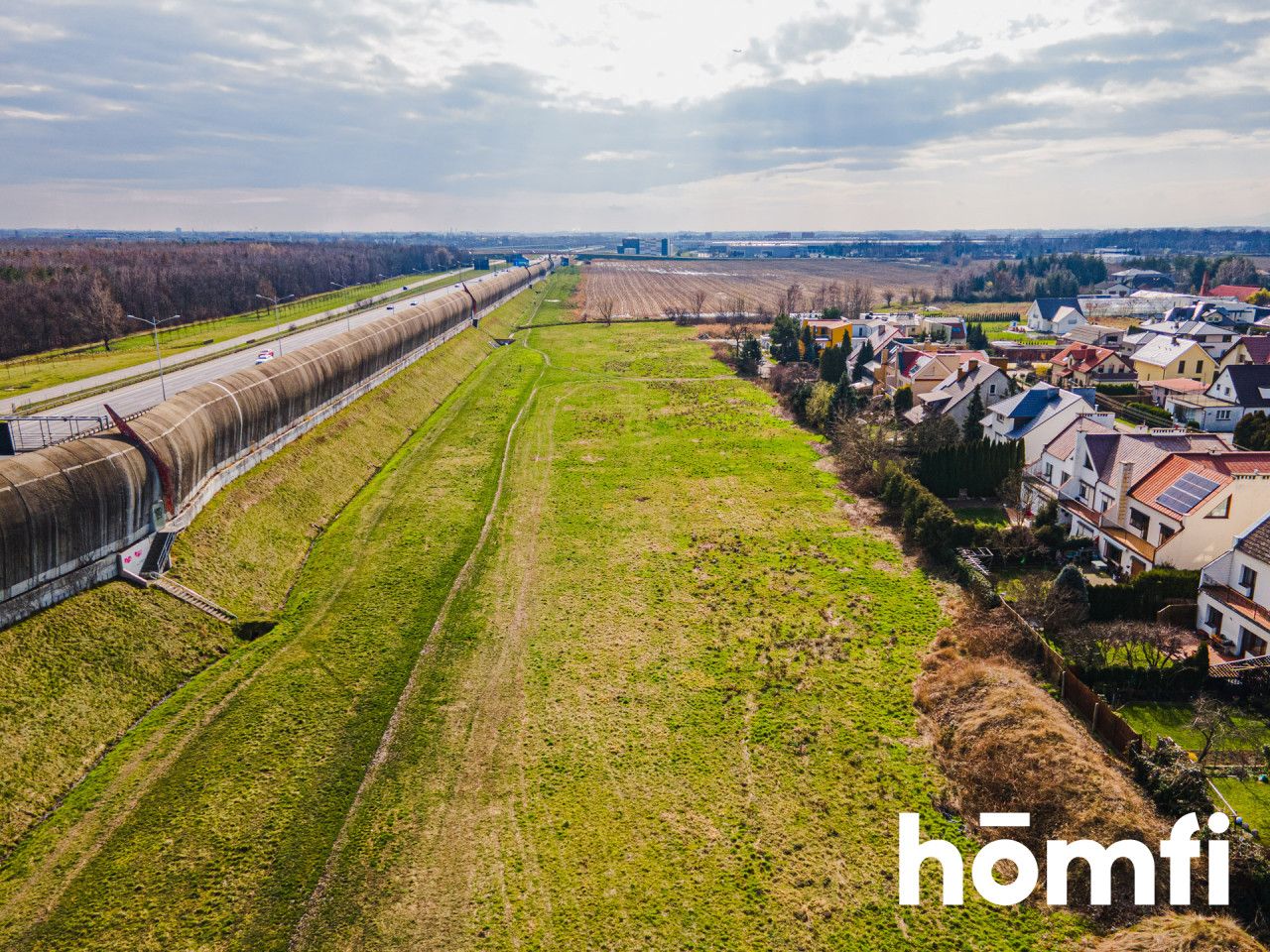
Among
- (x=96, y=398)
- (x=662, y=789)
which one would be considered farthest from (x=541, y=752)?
(x=96, y=398)

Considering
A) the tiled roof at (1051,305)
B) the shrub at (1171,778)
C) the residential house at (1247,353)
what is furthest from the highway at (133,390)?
the tiled roof at (1051,305)

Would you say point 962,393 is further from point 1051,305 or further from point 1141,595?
point 1051,305

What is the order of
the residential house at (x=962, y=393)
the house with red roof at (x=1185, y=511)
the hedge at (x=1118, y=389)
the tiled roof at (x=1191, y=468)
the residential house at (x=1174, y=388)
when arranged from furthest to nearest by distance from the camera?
the hedge at (x=1118, y=389), the residential house at (x=1174, y=388), the residential house at (x=962, y=393), the tiled roof at (x=1191, y=468), the house with red roof at (x=1185, y=511)

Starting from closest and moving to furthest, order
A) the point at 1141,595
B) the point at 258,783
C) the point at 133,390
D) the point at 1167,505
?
1. the point at 258,783
2. the point at 1141,595
3. the point at 1167,505
4. the point at 133,390

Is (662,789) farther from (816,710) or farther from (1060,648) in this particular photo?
(1060,648)

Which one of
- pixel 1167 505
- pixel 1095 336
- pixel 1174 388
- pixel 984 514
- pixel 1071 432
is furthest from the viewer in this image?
pixel 1095 336

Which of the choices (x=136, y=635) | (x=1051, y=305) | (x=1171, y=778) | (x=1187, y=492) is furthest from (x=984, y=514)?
(x=1051, y=305)

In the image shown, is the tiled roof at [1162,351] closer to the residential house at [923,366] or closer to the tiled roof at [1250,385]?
the tiled roof at [1250,385]
